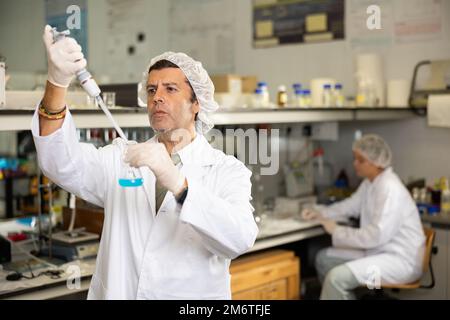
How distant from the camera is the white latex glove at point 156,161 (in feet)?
3.90

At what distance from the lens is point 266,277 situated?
2.84m

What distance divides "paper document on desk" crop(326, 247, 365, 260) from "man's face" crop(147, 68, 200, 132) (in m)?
1.91

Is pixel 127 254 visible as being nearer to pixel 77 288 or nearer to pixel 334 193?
pixel 77 288

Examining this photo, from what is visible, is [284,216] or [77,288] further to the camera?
[284,216]

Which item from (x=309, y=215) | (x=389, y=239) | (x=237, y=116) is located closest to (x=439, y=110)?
(x=389, y=239)

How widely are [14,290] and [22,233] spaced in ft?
2.78

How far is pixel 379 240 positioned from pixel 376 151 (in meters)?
0.49

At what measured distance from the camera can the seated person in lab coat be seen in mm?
2990

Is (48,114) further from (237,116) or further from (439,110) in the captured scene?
(439,110)

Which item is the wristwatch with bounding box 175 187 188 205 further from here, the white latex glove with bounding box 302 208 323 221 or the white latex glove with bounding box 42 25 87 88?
the white latex glove with bounding box 302 208 323 221

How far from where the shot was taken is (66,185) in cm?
140

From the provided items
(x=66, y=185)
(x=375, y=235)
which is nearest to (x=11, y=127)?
(x=66, y=185)

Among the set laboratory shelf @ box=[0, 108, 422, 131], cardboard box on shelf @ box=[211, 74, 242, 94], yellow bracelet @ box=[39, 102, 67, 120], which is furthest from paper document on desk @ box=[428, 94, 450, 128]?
yellow bracelet @ box=[39, 102, 67, 120]

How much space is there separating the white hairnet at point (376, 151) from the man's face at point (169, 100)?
6.13 ft
